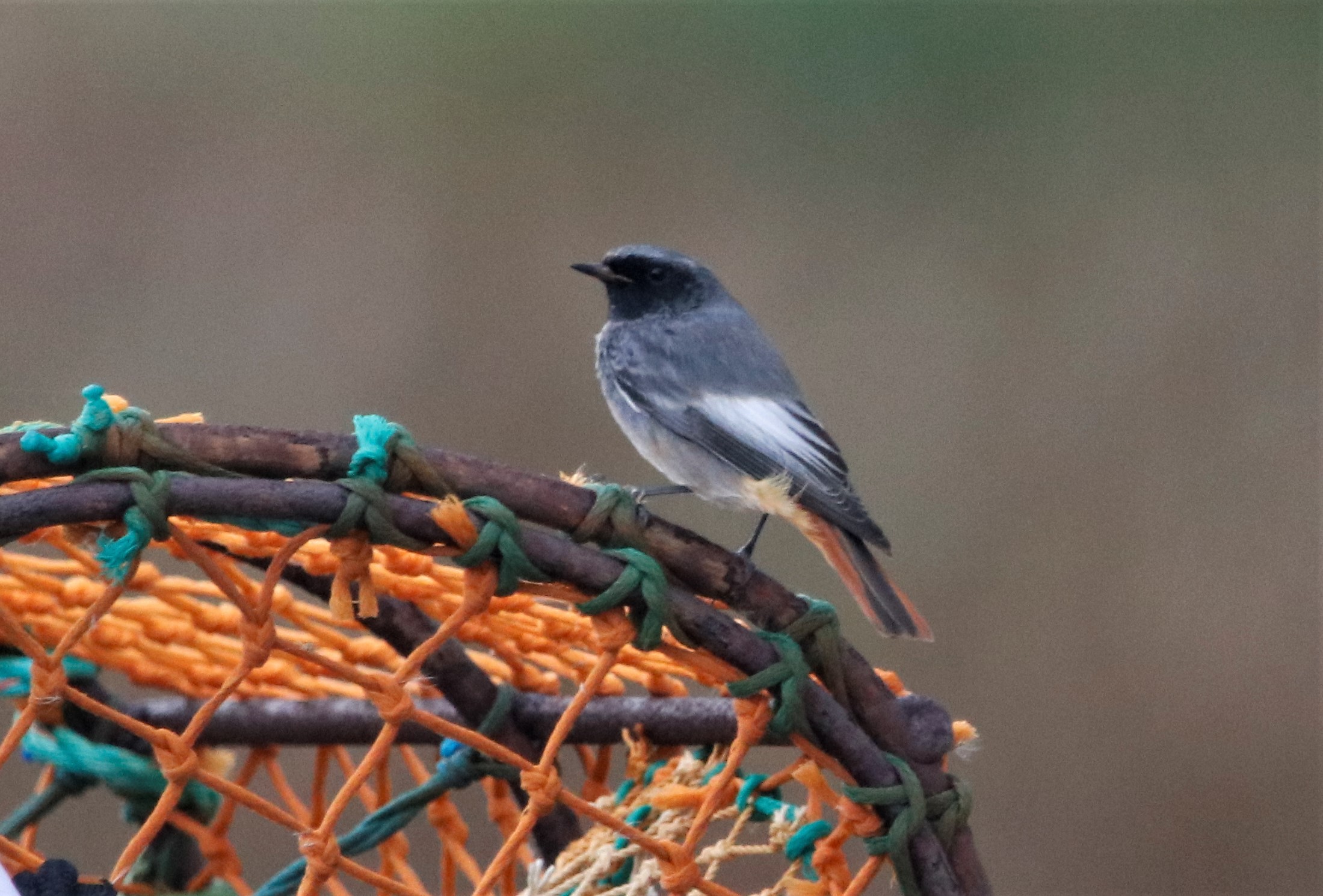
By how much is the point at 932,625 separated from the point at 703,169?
61.3 inches

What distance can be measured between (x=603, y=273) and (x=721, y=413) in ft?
1.62

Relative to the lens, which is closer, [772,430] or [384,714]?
[384,714]

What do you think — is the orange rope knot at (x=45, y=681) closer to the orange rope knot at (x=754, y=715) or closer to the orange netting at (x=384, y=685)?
the orange netting at (x=384, y=685)

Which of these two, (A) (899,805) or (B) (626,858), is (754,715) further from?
(B) (626,858)

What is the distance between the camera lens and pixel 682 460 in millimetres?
2461

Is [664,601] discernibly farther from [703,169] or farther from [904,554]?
[703,169]

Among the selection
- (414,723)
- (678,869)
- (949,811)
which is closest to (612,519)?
(678,869)

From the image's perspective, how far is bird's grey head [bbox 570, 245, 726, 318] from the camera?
289 cm

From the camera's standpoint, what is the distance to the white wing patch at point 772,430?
230 centimetres

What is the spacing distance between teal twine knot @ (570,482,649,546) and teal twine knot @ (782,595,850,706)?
18 centimetres

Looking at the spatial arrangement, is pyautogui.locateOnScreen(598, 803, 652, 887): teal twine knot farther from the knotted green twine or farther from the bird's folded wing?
the bird's folded wing

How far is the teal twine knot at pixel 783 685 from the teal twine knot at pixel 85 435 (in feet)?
1.86

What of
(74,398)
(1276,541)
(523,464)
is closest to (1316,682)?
(1276,541)

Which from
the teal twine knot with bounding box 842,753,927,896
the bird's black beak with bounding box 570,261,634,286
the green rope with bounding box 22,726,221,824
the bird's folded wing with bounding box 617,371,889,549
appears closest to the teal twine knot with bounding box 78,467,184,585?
the teal twine knot with bounding box 842,753,927,896
